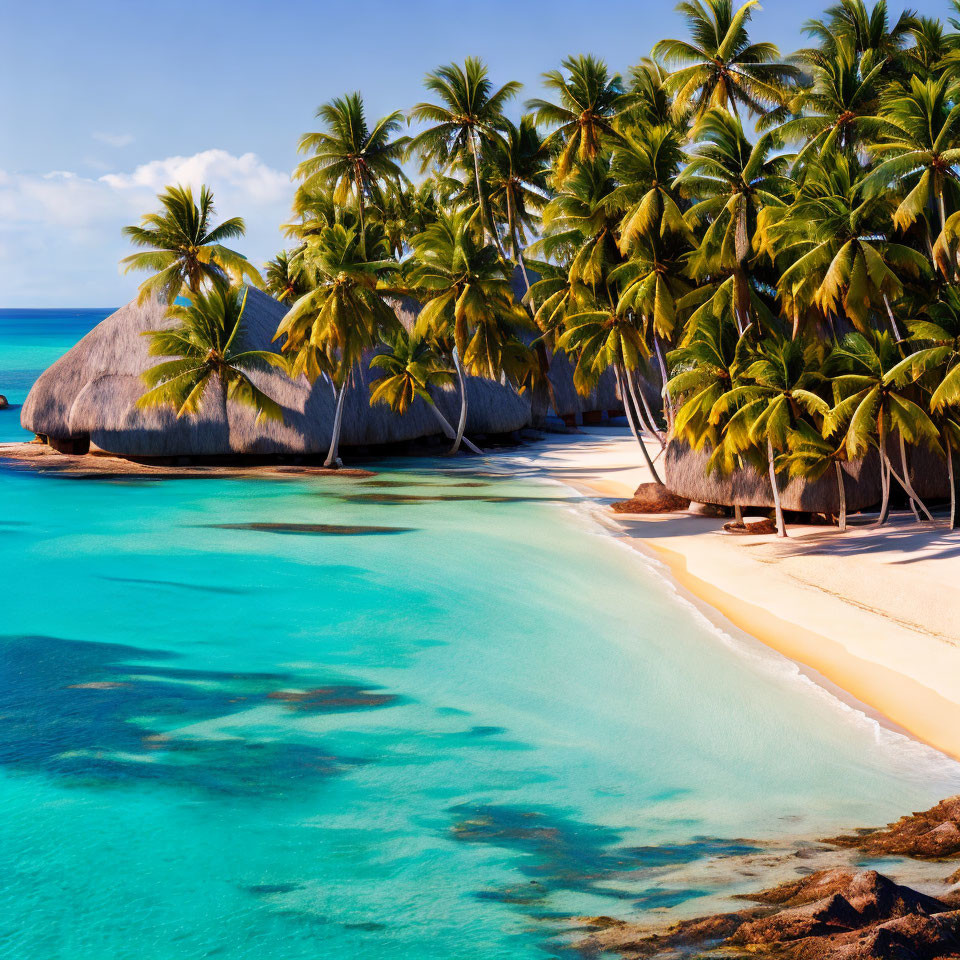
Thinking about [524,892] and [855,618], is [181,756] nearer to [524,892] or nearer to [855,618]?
[524,892]

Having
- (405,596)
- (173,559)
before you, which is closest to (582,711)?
(405,596)

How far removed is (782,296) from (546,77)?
13.4 metres

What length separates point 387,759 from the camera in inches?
327

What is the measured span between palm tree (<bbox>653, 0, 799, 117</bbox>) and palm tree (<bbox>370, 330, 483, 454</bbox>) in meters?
9.30

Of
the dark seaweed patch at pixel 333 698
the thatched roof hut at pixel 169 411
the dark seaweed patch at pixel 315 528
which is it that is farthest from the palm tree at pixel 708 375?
the thatched roof hut at pixel 169 411

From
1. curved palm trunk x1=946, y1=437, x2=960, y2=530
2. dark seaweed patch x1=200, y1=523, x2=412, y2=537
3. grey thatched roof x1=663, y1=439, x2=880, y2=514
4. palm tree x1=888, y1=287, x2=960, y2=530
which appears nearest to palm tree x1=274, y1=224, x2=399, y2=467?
dark seaweed patch x1=200, y1=523, x2=412, y2=537

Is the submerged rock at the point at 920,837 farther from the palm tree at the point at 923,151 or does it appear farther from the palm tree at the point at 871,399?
the palm tree at the point at 923,151

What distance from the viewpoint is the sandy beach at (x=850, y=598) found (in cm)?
918

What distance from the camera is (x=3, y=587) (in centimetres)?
1433

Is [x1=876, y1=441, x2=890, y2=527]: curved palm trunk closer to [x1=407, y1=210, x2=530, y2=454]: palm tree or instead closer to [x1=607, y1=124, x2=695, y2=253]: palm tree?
[x1=607, y1=124, x2=695, y2=253]: palm tree

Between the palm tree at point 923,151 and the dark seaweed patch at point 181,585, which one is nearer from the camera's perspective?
the dark seaweed patch at point 181,585

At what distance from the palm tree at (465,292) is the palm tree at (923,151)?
453 inches

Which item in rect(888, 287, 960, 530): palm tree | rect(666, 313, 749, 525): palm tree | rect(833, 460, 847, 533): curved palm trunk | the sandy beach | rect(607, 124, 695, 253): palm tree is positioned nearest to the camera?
the sandy beach

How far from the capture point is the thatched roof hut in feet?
84.2
